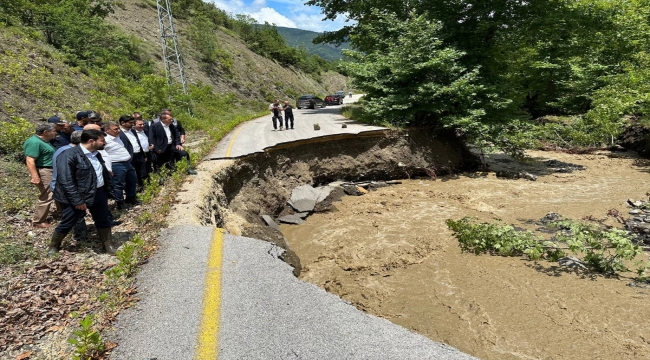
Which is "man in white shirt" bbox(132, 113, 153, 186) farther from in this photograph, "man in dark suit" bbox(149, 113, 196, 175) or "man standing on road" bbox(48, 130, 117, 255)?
"man standing on road" bbox(48, 130, 117, 255)

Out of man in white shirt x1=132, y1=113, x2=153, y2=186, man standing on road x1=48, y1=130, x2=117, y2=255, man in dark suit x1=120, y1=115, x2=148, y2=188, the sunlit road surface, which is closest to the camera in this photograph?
man standing on road x1=48, y1=130, x2=117, y2=255

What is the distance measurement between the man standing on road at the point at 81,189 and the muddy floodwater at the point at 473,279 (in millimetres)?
3605

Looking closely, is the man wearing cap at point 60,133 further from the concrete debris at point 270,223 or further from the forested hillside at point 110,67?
the concrete debris at point 270,223

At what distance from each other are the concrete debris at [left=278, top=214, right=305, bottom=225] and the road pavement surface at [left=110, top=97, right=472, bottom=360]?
509 centimetres

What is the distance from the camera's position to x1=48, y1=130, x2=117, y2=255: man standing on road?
4.43 metres

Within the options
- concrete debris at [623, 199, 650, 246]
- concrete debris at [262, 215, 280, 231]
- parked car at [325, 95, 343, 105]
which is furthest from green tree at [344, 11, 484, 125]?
parked car at [325, 95, 343, 105]

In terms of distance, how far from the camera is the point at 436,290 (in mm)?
5715

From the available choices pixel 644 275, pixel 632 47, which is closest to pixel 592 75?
pixel 632 47

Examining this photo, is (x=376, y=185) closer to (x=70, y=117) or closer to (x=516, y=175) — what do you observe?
(x=516, y=175)

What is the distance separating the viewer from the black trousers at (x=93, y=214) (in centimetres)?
450

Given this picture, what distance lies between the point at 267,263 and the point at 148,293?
1446 millimetres

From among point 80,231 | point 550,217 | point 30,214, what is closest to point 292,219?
point 80,231

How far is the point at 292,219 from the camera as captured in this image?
388 inches

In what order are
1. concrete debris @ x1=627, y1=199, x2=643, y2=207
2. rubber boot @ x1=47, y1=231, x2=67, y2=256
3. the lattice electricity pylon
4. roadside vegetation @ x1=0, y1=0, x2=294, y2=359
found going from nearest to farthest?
roadside vegetation @ x1=0, y1=0, x2=294, y2=359
rubber boot @ x1=47, y1=231, x2=67, y2=256
concrete debris @ x1=627, y1=199, x2=643, y2=207
the lattice electricity pylon
